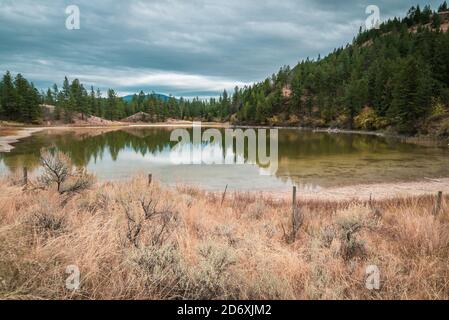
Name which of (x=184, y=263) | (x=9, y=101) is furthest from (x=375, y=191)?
(x=9, y=101)

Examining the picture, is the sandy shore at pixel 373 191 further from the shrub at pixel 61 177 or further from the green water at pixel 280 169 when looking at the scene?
the shrub at pixel 61 177

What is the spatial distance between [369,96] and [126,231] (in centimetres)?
7617

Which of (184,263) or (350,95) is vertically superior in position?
(350,95)

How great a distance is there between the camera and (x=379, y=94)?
6738 cm

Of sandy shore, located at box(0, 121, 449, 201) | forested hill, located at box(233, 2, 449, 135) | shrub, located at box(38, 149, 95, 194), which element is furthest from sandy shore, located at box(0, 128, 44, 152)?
forested hill, located at box(233, 2, 449, 135)

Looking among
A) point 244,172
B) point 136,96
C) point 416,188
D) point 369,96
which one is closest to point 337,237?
point 416,188

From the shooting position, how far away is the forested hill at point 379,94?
5391 centimetres

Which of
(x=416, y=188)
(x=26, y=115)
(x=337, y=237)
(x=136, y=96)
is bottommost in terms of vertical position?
(x=416, y=188)

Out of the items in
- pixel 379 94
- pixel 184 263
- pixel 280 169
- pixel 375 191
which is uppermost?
pixel 379 94

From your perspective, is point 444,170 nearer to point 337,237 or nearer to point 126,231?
point 337,237

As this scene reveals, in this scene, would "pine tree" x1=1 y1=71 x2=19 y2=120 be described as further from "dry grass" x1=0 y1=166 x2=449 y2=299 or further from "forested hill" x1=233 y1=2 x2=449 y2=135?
"dry grass" x1=0 y1=166 x2=449 y2=299

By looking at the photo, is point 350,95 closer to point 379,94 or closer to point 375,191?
point 379,94

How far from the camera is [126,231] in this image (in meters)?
5.51

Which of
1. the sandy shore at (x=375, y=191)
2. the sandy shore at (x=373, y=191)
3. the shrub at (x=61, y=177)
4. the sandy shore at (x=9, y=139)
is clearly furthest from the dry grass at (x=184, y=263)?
the sandy shore at (x=9, y=139)
